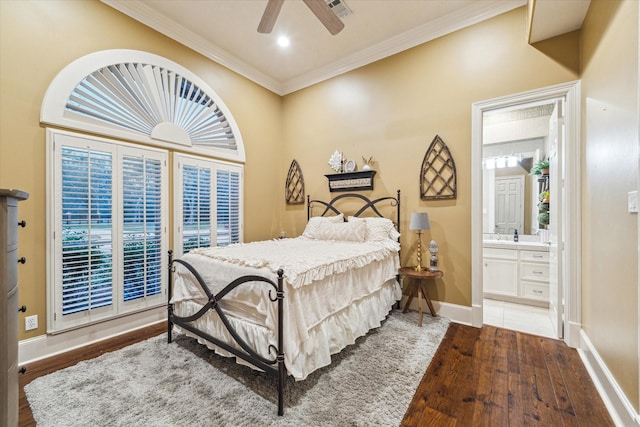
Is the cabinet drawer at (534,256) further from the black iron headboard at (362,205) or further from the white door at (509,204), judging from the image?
the black iron headboard at (362,205)

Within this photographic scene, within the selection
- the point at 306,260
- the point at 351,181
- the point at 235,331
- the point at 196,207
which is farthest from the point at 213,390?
the point at 351,181

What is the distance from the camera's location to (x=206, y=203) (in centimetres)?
359

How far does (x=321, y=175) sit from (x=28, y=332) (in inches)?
142

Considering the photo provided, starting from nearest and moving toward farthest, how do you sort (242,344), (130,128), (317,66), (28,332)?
(242,344) < (28,332) < (130,128) < (317,66)

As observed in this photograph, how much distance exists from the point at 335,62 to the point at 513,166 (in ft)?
10.9

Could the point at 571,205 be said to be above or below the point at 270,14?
below

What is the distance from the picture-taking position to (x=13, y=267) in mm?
1061

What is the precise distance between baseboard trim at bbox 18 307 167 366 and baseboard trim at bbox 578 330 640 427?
3.88m

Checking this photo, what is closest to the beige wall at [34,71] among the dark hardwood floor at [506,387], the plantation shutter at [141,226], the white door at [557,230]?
the plantation shutter at [141,226]

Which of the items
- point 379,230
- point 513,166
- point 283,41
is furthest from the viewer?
point 513,166

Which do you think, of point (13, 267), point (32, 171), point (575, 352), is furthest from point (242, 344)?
point (575, 352)

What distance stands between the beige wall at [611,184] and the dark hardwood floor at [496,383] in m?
0.29

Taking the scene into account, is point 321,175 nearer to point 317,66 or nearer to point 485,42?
point 317,66

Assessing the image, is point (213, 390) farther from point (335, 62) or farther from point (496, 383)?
point (335, 62)
